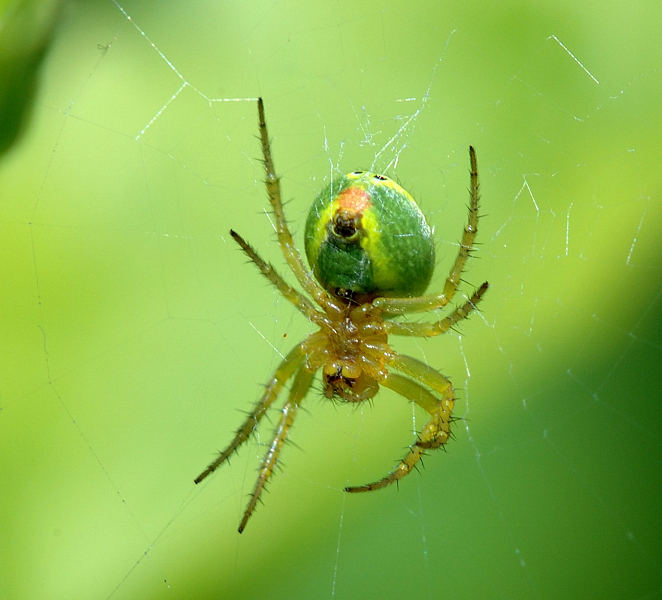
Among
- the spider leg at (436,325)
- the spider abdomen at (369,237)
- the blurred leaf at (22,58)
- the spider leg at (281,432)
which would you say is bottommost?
the spider leg at (281,432)

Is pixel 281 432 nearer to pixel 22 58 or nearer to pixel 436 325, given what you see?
pixel 436 325

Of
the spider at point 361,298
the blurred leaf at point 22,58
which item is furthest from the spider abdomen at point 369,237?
the blurred leaf at point 22,58

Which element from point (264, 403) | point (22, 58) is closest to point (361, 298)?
point (264, 403)

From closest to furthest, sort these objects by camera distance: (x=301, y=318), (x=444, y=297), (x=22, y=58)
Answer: (x=22, y=58) → (x=444, y=297) → (x=301, y=318)

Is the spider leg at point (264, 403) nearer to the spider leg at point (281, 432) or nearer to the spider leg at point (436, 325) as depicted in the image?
the spider leg at point (281, 432)

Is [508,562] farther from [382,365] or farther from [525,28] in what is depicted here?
[525,28]

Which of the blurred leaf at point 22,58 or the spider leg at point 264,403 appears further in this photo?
the spider leg at point 264,403
